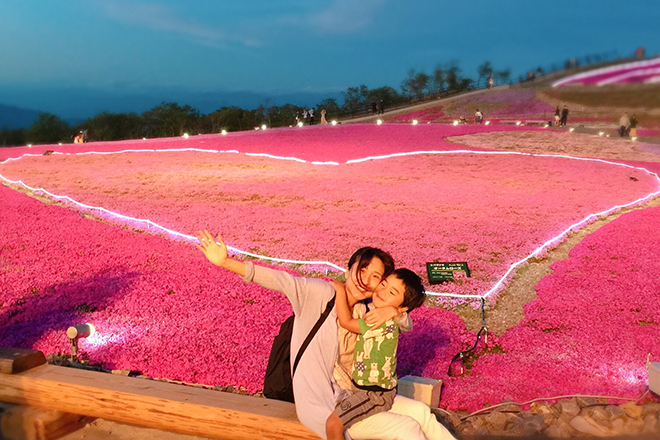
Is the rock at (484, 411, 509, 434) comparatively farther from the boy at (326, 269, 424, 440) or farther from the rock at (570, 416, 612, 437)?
the boy at (326, 269, 424, 440)

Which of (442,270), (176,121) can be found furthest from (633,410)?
(176,121)

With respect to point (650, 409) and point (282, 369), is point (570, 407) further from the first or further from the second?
point (282, 369)

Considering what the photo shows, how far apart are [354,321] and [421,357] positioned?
235 centimetres

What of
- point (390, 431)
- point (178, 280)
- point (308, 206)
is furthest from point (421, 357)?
point (308, 206)

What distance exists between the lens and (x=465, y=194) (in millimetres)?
14062

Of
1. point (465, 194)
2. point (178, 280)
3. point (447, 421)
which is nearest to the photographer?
point (447, 421)

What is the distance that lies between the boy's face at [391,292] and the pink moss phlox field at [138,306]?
215cm

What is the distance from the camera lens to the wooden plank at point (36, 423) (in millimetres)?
4387

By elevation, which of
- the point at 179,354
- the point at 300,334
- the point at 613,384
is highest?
the point at 300,334

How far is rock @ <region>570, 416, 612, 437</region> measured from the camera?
186 inches

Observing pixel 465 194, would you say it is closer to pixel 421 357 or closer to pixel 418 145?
pixel 418 145

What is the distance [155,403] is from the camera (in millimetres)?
4227

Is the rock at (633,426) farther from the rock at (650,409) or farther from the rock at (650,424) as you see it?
the rock at (650,409)

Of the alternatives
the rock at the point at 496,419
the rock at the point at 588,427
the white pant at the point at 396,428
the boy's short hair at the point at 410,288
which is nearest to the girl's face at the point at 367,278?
the boy's short hair at the point at 410,288
